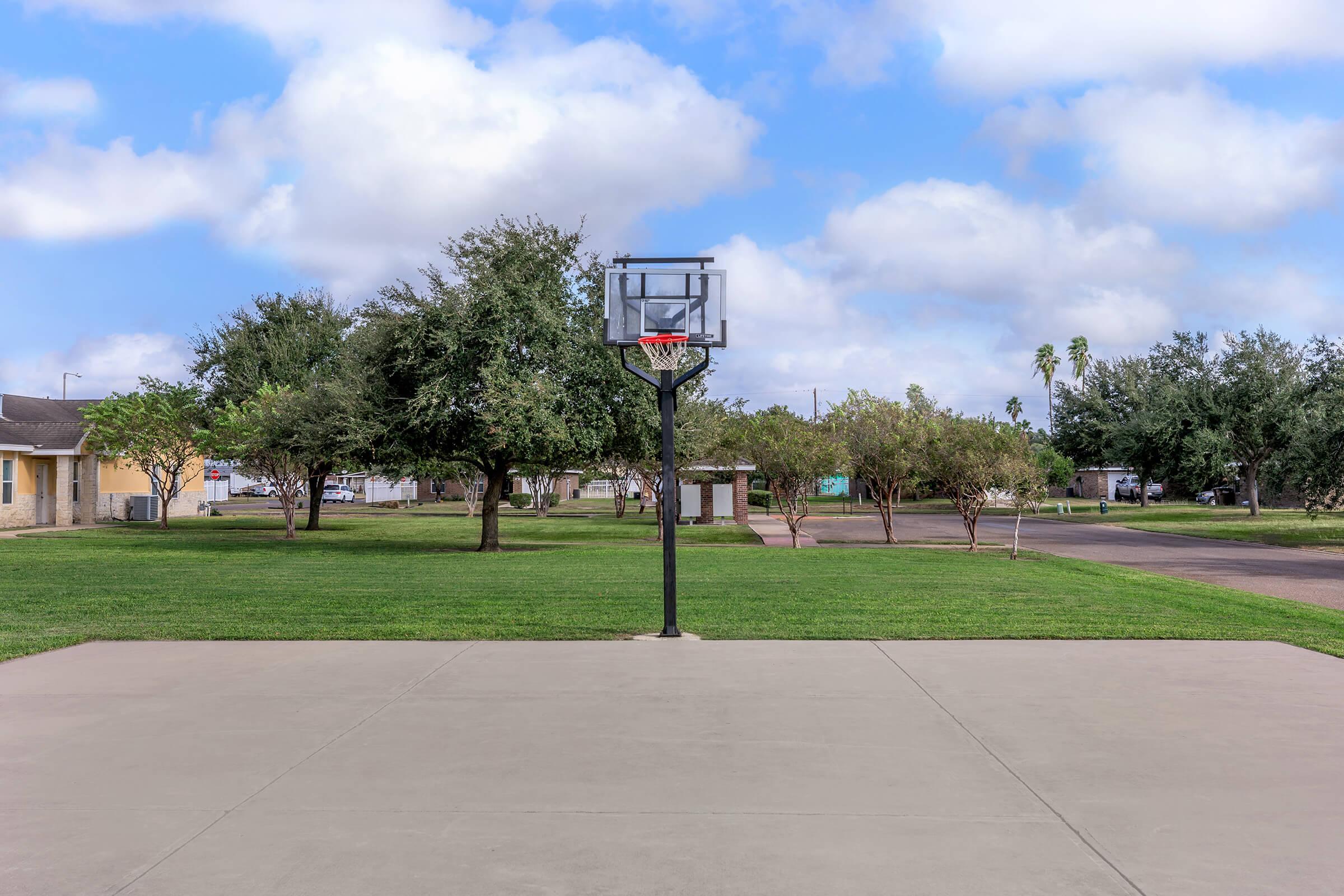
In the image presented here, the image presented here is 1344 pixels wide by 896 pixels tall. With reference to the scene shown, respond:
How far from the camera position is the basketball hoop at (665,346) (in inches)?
480

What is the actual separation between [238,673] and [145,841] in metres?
4.35

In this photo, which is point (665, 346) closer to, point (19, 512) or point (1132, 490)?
point (19, 512)

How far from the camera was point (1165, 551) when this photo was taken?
27766 millimetres

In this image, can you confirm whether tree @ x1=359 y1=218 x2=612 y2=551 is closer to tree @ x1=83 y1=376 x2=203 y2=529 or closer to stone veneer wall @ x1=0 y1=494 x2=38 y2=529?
tree @ x1=83 y1=376 x2=203 y2=529

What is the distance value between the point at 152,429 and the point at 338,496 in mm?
37677

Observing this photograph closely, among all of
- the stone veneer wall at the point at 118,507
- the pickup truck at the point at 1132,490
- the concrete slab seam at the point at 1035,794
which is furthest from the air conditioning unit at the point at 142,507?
the pickup truck at the point at 1132,490

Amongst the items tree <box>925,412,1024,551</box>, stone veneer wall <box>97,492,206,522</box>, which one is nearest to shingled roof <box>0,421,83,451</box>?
stone veneer wall <box>97,492,206,522</box>

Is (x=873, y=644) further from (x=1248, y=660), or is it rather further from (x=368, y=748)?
(x=368, y=748)

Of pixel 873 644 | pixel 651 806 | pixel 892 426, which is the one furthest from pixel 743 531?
pixel 651 806

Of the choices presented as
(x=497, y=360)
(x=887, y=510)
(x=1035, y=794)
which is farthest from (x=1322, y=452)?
(x=1035, y=794)

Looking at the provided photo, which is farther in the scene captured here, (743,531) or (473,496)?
(473,496)

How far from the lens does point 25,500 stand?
119ft

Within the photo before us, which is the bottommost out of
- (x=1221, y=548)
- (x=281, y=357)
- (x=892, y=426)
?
(x=1221, y=548)

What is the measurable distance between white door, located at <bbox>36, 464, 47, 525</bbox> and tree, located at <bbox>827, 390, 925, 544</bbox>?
99.3ft
